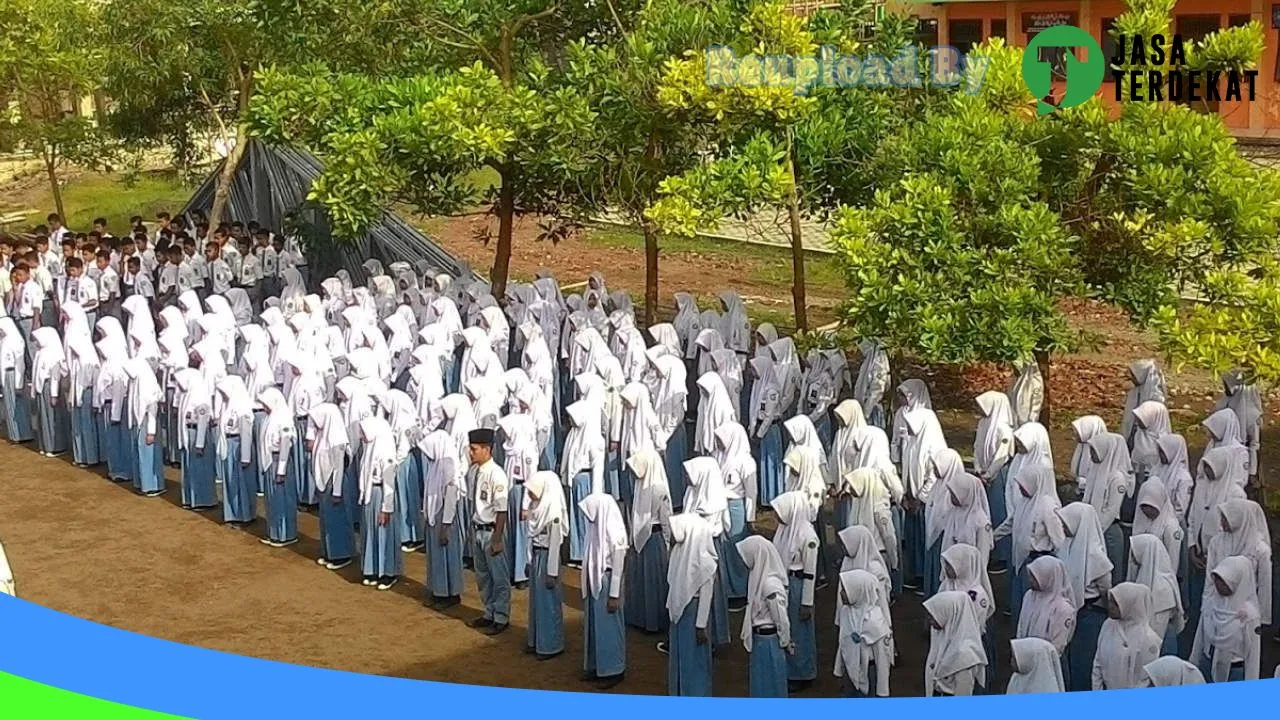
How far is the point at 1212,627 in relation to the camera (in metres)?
7.34

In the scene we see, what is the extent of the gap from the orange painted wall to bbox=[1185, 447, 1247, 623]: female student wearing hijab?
42.4 ft

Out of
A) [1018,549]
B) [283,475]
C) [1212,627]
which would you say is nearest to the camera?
[1212,627]

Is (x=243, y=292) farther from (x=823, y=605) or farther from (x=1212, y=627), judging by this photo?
(x=1212, y=627)

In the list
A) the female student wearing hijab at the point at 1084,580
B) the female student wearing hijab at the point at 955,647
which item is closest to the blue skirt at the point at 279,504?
the female student wearing hijab at the point at 955,647

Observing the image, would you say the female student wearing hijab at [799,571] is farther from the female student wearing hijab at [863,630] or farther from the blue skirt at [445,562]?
the blue skirt at [445,562]

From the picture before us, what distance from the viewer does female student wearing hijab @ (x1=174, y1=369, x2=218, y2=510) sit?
431 inches

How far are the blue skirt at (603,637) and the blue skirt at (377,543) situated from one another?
182 cm

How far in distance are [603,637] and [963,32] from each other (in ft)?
57.8

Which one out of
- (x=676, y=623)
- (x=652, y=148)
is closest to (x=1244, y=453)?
(x=676, y=623)

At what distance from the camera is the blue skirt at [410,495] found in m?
10.0

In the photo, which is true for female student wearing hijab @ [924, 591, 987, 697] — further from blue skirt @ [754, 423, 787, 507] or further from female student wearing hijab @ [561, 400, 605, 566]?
blue skirt @ [754, 423, 787, 507]

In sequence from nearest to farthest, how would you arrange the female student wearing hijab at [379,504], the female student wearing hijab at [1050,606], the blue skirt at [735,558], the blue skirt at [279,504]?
the female student wearing hijab at [1050,606] < the blue skirt at [735,558] < the female student wearing hijab at [379,504] < the blue skirt at [279,504]

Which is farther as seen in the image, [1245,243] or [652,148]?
[652,148]

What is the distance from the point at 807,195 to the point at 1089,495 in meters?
3.55
